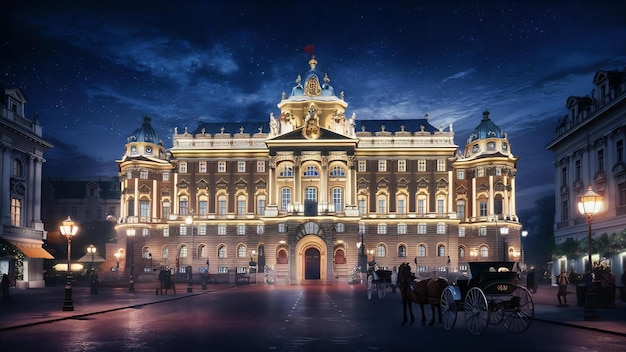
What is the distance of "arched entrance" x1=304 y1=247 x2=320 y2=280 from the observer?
87062 millimetres

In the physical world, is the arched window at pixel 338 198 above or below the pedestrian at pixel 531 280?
above

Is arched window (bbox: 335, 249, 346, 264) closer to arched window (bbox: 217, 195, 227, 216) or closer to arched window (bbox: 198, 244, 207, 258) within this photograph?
arched window (bbox: 217, 195, 227, 216)

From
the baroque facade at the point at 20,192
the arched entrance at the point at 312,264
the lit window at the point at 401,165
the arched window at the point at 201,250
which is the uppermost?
the lit window at the point at 401,165

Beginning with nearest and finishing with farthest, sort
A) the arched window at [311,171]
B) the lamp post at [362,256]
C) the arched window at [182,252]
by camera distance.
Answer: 1. the lamp post at [362,256]
2. the arched window at [311,171]
3. the arched window at [182,252]

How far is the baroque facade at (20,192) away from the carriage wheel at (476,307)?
46931mm

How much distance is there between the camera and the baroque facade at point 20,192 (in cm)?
6016

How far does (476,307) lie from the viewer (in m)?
19.6

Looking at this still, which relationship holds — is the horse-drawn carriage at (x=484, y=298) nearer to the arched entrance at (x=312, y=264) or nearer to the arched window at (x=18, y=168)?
the arched window at (x=18, y=168)

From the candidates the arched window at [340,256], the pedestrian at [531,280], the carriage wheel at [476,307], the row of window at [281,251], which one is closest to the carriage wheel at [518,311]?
the carriage wheel at [476,307]

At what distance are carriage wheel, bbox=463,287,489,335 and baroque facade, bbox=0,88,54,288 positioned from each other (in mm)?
46931

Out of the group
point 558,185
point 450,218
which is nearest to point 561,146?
point 558,185

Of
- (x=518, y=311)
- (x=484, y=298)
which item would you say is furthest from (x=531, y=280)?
(x=484, y=298)

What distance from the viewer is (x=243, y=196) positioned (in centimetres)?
9419

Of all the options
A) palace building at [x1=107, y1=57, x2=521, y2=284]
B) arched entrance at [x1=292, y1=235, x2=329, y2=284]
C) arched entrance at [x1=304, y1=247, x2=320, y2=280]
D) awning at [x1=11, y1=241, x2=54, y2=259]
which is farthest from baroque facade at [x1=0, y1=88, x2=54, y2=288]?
arched entrance at [x1=304, y1=247, x2=320, y2=280]
